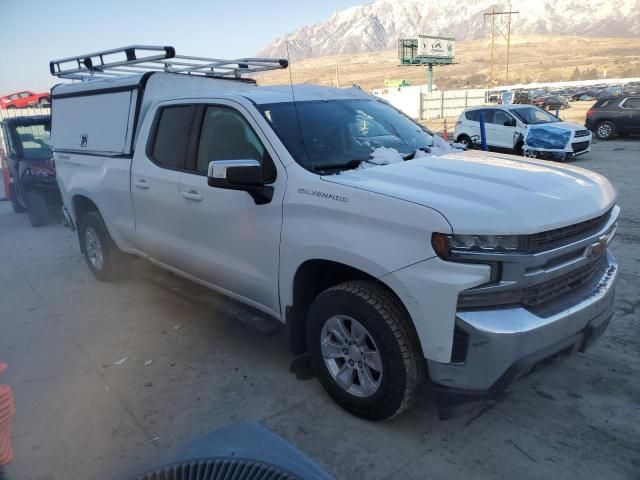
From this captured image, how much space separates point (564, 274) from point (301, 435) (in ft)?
5.50

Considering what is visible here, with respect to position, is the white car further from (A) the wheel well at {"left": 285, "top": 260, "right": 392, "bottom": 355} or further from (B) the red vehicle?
(B) the red vehicle

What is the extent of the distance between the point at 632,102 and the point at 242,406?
1896 cm

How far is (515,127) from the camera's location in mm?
14438

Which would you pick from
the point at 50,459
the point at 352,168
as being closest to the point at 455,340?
the point at 352,168

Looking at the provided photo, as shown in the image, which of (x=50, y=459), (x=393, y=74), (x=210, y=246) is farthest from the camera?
(x=393, y=74)

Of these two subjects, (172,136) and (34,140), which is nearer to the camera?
(172,136)

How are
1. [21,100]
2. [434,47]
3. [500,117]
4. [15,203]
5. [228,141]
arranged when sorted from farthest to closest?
[434,47]
[21,100]
[500,117]
[15,203]
[228,141]

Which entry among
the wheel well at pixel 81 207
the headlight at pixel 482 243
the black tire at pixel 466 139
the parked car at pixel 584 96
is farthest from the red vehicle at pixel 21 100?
the parked car at pixel 584 96

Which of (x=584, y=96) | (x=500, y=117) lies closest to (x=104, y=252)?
(x=500, y=117)

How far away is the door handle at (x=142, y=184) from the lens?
4321 millimetres

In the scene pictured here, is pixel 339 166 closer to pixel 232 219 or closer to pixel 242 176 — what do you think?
pixel 242 176

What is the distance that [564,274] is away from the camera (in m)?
2.59

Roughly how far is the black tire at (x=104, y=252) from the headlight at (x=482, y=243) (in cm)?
400

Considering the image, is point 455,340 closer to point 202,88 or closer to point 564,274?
point 564,274
